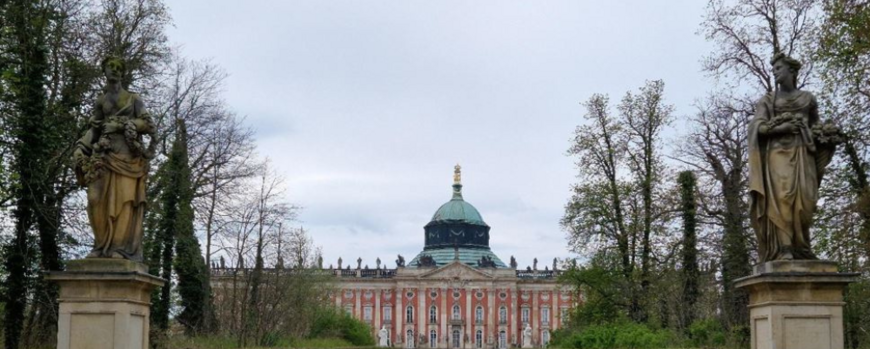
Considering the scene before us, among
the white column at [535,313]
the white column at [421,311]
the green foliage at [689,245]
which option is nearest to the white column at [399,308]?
the white column at [421,311]

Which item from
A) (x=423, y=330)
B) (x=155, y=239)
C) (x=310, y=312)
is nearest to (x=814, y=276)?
(x=155, y=239)

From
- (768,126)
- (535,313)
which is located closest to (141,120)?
(768,126)

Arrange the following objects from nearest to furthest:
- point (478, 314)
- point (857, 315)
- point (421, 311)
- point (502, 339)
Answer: point (857, 315) < point (502, 339) < point (478, 314) < point (421, 311)

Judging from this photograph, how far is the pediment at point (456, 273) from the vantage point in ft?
448

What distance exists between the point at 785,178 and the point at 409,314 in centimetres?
12777

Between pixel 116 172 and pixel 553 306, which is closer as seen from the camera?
pixel 116 172

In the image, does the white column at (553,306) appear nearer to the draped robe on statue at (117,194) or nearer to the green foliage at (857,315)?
the green foliage at (857,315)

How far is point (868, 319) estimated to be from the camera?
26750mm

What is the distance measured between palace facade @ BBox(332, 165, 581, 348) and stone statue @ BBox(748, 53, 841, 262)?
121468 millimetres

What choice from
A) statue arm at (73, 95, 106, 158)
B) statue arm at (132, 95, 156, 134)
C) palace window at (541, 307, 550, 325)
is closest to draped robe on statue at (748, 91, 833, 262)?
statue arm at (132, 95, 156, 134)

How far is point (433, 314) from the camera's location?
13700 cm

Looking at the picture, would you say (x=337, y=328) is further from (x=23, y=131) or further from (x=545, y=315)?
(x=545, y=315)

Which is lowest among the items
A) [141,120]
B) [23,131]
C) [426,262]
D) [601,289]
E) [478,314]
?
[478,314]

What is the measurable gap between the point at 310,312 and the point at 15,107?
105ft
